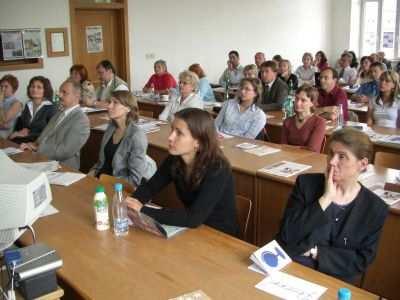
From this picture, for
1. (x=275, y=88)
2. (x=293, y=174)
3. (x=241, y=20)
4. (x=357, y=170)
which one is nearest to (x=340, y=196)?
(x=357, y=170)

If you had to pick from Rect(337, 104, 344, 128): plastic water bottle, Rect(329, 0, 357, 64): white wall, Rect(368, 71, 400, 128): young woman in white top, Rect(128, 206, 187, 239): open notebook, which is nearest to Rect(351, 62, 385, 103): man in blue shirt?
Rect(368, 71, 400, 128): young woman in white top

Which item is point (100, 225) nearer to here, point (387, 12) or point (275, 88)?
point (275, 88)

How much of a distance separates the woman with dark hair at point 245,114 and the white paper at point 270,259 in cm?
293

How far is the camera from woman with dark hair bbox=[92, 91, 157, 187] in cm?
358

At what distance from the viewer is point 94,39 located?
28.9ft

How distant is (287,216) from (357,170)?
1.30ft

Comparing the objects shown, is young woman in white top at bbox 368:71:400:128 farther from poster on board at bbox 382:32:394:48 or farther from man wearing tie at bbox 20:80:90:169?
poster on board at bbox 382:32:394:48

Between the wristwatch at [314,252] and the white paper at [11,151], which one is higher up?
the white paper at [11,151]

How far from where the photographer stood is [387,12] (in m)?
13.1

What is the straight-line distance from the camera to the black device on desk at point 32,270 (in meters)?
1.67

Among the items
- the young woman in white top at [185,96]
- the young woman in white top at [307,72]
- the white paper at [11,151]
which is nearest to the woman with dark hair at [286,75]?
the young woman in white top at [307,72]

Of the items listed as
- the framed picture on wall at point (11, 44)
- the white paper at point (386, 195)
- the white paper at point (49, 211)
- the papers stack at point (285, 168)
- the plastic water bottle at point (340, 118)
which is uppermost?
the framed picture on wall at point (11, 44)

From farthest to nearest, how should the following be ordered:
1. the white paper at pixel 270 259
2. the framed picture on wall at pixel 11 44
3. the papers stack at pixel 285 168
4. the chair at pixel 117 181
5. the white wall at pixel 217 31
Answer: the white wall at pixel 217 31, the framed picture on wall at pixel 11 44, the papers stack at pixel 285 168, the chair at pixel 117 181, the white paper at pixel 270 259

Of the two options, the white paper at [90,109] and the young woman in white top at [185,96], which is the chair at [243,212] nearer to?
the young woman in white top at [185,96]
